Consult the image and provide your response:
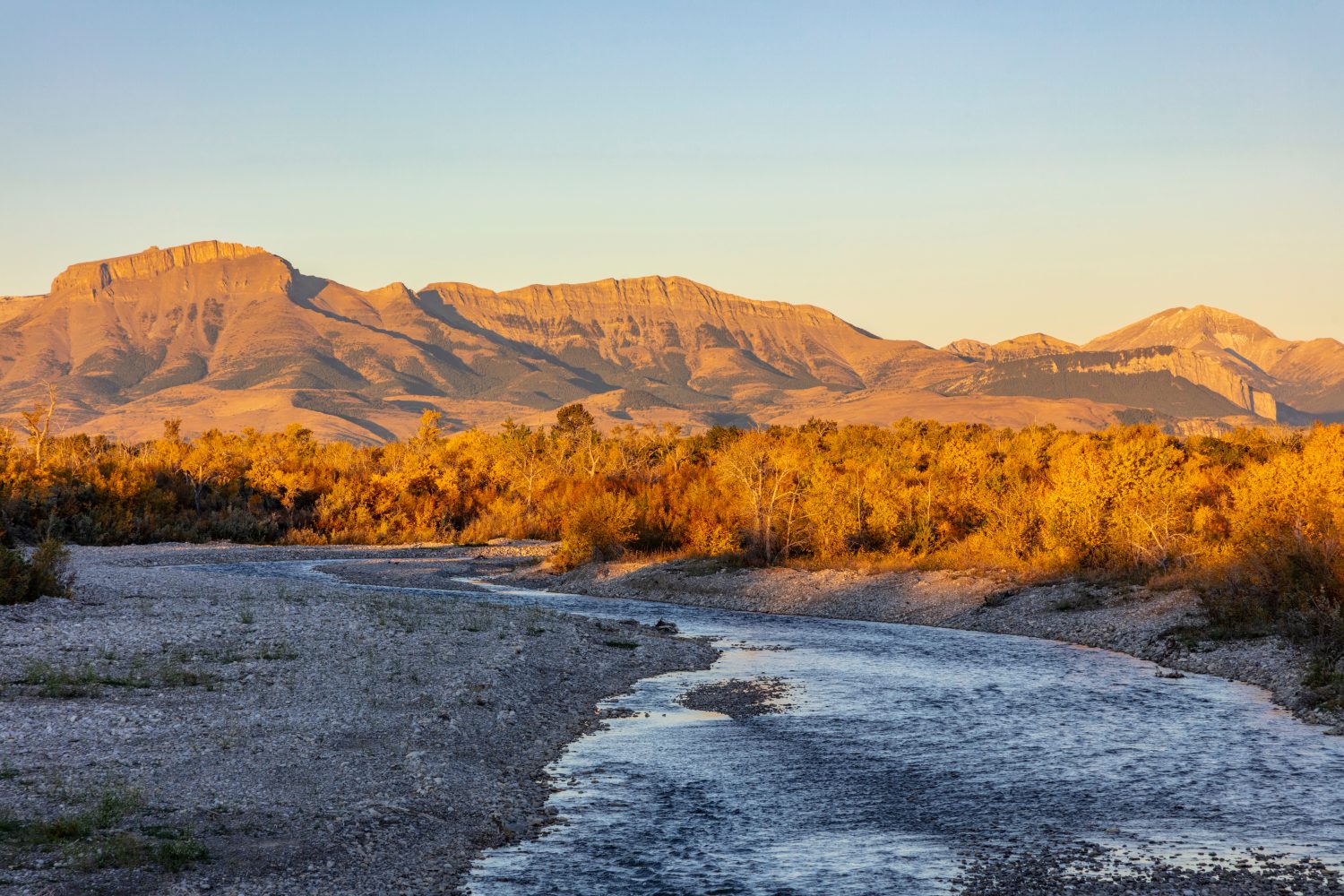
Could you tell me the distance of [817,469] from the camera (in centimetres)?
5419

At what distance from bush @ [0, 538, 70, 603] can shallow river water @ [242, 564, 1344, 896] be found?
14803mm

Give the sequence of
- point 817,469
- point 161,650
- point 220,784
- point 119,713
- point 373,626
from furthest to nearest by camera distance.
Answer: point 817,469 → point 373,626 → point 161,650 → point 119,713 → point 220,784

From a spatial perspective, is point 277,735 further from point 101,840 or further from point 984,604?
point 984,604

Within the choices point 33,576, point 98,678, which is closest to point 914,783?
point 98,678

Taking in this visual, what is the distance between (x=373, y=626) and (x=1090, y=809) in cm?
1997

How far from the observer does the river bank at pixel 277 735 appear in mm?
12078

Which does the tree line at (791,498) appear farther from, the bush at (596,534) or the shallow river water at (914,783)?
the shallow river water at (914,783)

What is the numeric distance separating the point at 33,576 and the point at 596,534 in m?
29.8

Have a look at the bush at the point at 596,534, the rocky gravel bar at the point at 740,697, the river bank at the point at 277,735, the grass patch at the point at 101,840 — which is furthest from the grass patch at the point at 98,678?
the bush at the point at 596,534

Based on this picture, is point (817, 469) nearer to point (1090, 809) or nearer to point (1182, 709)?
point (1182, 709)

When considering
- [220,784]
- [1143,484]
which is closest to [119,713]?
[220,784]

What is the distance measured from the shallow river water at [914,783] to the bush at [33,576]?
1480 cm

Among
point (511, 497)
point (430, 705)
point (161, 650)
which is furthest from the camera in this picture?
point (511, 497)

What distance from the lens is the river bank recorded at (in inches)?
476
